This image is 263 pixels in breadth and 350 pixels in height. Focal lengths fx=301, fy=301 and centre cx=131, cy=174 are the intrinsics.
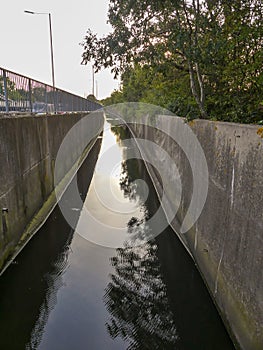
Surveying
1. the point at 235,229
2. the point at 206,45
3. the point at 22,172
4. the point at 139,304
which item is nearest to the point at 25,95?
the point at 22,172

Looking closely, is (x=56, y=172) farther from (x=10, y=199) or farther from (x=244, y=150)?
(x=244, y=150)

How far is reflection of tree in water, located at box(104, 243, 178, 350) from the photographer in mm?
4492

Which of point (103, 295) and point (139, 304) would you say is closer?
point (139, 304)

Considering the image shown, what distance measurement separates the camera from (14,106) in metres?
7.45

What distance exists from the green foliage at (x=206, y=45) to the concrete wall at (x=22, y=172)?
2587mm

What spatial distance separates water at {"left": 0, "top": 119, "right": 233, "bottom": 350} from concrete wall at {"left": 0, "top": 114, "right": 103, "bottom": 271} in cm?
58

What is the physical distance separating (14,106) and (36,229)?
10.2 feet

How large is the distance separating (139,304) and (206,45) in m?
5.37

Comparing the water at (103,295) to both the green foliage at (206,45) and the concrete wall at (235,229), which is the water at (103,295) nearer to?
the concrete wall at (235,229)

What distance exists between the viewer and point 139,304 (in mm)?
5145

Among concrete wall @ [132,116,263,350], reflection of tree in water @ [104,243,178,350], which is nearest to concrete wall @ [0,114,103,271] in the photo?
reflection of tree in water @ [104,243,178,350]

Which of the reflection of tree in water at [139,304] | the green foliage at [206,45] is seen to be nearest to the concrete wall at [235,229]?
the reflection of tree in water at [139,304]

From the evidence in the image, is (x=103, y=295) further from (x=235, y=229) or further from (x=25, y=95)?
(x=25, y=95)

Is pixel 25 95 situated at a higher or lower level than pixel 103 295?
higher
